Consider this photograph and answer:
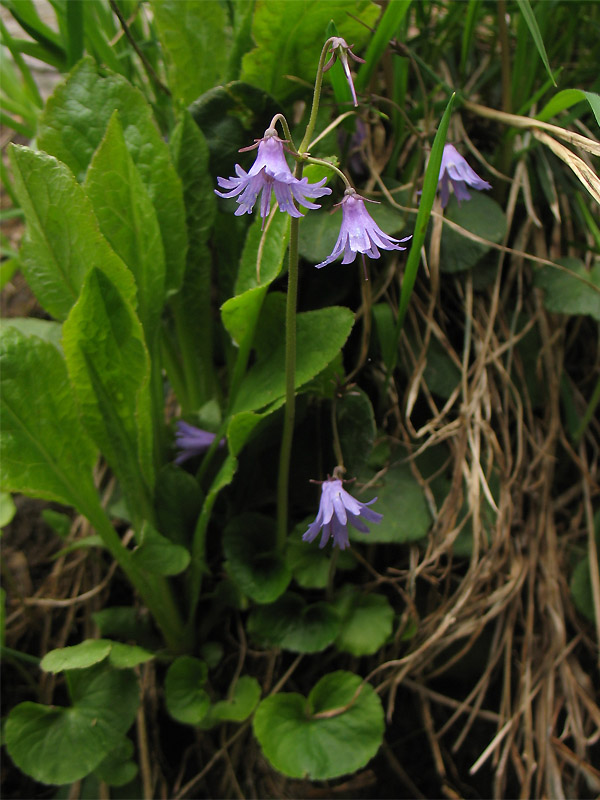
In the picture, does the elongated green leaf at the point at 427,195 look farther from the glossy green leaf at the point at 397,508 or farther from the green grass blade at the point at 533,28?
the glossy green leaf at the point at 397,508

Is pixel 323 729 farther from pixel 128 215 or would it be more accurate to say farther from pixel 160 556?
pixel 128 215

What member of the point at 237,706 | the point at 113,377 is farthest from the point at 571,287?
the point at 237,706

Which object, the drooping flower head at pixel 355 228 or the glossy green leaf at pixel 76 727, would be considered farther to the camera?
the glossy green leaf at pixel 76 727

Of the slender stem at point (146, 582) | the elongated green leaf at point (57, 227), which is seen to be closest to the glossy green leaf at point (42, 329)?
the elongated green leaf at point (57, 227)

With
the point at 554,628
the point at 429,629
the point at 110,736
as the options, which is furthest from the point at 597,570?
the point at 110,736

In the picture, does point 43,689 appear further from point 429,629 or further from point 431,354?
point 431,354

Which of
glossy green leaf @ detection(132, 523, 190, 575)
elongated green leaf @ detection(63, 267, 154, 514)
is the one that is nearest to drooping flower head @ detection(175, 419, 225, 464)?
elongated green leaf @ detection(63, 267, 154, 514)
